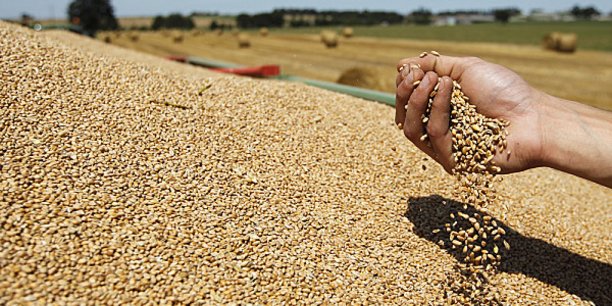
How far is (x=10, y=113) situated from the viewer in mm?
2631

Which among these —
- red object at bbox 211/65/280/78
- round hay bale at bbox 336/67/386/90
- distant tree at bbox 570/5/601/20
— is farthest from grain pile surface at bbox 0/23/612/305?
distant tree at bbox 570/5/601/20

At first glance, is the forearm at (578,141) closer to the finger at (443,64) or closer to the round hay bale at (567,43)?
the finger at (443,64)

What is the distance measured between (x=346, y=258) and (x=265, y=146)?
0.99 meters

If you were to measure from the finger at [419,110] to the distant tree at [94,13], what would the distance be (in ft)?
141

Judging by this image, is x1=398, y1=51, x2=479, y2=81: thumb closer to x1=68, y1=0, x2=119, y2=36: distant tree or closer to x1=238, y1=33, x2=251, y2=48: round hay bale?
x1=238, y1=33, x2=251, y2=48: round hay bale

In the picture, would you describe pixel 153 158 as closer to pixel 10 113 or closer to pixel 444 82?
pixel 10 113

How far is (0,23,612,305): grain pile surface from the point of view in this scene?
2.06m

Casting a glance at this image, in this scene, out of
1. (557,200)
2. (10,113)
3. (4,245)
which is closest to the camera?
(4,245)

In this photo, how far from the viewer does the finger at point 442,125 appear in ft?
7.83

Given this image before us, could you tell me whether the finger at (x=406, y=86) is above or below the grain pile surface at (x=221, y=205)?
above

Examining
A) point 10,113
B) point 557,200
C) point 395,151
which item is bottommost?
point 557,200

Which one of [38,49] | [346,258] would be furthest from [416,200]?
[38,49]

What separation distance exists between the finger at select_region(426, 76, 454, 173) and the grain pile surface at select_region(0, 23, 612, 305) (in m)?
0.25

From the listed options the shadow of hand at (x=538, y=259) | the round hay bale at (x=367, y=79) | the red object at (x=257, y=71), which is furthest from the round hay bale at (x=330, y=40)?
the shadow of hand at (x=538, y=259)
